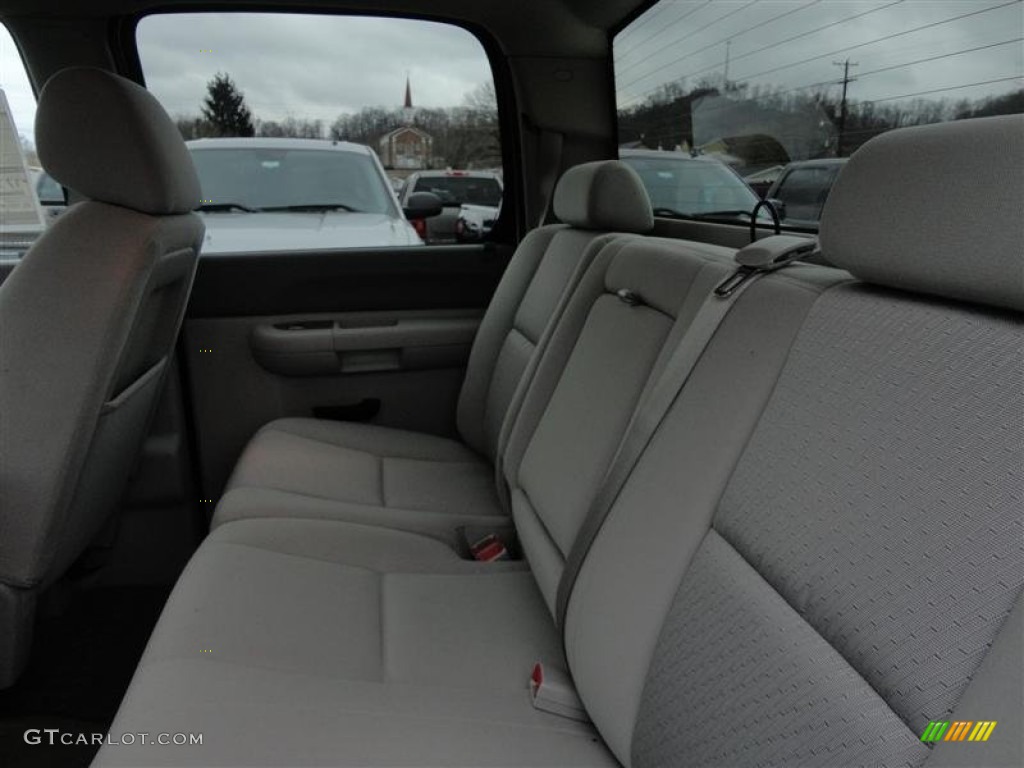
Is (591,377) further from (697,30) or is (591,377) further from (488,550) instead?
(697,30)

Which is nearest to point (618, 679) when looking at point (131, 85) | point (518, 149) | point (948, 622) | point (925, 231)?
point (948, 622)

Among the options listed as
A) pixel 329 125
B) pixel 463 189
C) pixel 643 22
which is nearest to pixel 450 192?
pixel 463 189

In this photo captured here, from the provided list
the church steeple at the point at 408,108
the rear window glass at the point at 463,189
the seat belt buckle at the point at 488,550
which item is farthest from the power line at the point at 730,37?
the seat belt buckle at the point at 488,550

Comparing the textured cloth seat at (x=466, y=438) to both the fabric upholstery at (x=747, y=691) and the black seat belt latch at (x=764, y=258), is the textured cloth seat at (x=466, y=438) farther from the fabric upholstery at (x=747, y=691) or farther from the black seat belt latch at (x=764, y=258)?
the fabric upholstery at (x=747, y=691)

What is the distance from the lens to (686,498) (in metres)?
0.99

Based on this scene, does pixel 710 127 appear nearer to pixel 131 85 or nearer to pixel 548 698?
pixel 131 85

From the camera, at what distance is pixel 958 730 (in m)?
0.60

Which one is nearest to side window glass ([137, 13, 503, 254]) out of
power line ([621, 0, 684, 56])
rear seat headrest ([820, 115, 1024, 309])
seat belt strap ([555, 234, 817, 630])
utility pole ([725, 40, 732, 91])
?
power line ([621, 0, 684, 56])

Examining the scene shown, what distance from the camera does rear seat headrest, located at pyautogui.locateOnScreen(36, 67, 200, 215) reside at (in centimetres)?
150

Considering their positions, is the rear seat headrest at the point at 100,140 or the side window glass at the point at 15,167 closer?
the rear seat headrest at the point at 100,140

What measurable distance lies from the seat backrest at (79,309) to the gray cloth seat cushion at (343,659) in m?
0.28

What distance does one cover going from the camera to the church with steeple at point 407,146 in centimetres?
263

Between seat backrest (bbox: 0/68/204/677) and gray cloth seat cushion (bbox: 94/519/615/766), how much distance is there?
280 millimetres

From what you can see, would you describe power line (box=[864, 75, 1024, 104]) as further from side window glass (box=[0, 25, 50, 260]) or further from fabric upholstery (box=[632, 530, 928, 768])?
side window glass (box=[0, 25, 50, 260])
